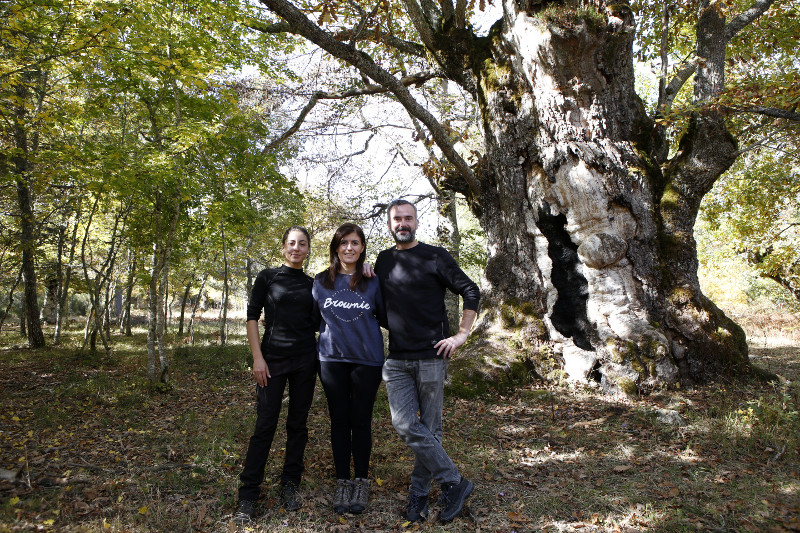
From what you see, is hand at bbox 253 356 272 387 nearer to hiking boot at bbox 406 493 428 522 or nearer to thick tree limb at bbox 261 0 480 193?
hiking boot at bbox 406 493 428 522

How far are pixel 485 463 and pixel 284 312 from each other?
2315 mm

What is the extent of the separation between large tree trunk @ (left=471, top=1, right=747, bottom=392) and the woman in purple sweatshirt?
13.0 ft

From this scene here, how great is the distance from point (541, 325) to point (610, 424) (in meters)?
1.92

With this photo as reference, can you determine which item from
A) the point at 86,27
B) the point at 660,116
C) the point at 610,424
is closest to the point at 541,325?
the point at 610,424

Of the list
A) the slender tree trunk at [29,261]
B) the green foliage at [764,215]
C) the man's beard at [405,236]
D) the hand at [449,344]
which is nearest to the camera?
the hand at [449,344]

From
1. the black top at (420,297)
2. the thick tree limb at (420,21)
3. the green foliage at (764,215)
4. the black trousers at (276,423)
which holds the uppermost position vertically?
the thick tree limb at (420,21)

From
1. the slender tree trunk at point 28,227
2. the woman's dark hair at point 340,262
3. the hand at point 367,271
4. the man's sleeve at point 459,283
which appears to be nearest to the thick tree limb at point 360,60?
the woman's dark hair at point 340,262

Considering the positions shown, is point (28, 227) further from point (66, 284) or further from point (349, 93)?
point (349, 93)

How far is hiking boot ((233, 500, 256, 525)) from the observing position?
329 centimetres

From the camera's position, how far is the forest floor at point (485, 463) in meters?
3.29

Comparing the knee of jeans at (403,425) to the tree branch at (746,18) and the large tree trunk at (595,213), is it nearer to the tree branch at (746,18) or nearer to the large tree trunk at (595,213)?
the large tree trunk at (595,213)

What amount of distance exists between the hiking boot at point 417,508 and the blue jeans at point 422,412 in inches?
1.5

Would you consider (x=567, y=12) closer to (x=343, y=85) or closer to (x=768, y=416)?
(x=768, y=416)

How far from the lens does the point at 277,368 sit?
3.52 metres
